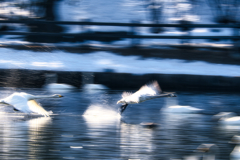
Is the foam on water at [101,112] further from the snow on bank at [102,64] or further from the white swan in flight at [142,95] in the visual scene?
the snow on bank at [102,64]

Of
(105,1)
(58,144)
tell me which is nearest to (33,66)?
(58,144)

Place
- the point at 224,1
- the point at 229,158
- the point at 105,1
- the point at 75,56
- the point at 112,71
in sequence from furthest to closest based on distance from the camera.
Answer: the point at 105,1, the point at 224,1, the point at 75,56, the point at 112,71, the point at 229,158

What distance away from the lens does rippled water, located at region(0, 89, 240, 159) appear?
399cm

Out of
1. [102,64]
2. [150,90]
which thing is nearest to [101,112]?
[150,90]

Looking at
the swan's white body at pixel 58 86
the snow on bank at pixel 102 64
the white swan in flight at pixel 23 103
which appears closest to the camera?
the white swan in flight at pixel 23 103

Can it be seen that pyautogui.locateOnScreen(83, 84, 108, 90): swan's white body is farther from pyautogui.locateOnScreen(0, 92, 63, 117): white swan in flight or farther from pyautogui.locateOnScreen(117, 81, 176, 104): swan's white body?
pyautogui.locateOnScreen(0, 92, 63, 117): white swan in flight

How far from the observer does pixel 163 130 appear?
5.07 m

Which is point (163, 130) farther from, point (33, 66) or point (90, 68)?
point (33, 66)

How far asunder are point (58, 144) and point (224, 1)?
1341cm

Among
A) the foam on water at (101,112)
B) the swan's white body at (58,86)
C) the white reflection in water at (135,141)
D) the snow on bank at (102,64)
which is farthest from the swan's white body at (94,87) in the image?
the white reflection in water at (135,141)

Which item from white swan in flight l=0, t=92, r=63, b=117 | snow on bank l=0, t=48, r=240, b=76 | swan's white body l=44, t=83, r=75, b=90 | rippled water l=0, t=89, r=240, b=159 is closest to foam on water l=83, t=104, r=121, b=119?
rippled water l=0, t=89, r=240, b=159

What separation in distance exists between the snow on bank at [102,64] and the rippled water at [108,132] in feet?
8.23

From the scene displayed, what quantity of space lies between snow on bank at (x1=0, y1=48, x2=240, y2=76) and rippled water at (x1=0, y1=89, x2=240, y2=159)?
251 cm

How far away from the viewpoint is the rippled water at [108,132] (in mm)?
3990
